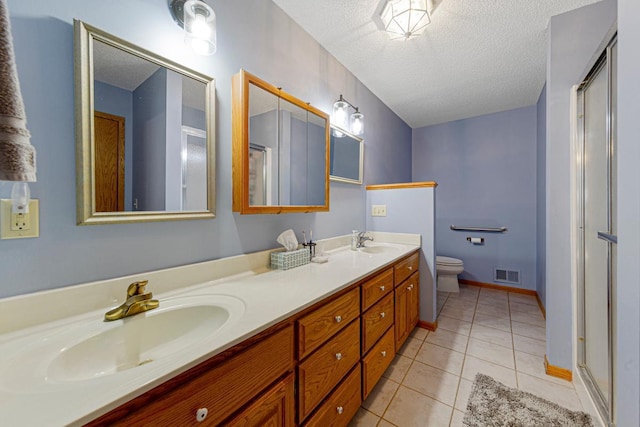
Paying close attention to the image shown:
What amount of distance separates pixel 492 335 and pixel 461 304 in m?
0.68

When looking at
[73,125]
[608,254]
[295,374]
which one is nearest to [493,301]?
[608,254]

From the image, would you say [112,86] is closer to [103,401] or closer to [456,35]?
[103,401]

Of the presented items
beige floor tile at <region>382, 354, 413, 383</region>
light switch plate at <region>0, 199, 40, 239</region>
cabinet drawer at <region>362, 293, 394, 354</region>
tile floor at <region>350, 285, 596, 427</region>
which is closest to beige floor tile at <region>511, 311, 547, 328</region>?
tile floor at <region>350, 285, 596, 427</region>

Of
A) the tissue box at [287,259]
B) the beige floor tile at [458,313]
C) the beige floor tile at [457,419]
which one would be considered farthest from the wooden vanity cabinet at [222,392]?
the beige floor tile at [458,313]

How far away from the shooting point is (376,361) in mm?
1430

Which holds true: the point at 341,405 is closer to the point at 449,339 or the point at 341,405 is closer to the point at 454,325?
the point at 449,339

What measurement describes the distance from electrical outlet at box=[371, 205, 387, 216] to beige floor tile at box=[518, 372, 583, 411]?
5.00ft

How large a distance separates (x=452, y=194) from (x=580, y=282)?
2.17 metres

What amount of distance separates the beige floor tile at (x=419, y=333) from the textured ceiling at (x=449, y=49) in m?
2.37

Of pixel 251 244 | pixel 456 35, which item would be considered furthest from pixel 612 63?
pixel 251 244

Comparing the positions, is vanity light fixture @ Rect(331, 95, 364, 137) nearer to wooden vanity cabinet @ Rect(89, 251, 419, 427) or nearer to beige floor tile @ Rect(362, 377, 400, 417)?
wooden vanity cabinet @ Rect(89, 251, 419, 427)

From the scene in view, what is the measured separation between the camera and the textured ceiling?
1.54m

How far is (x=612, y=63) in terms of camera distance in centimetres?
112

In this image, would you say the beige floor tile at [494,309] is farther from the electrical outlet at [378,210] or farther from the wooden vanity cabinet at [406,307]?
the electrical outlet at [378,210]
